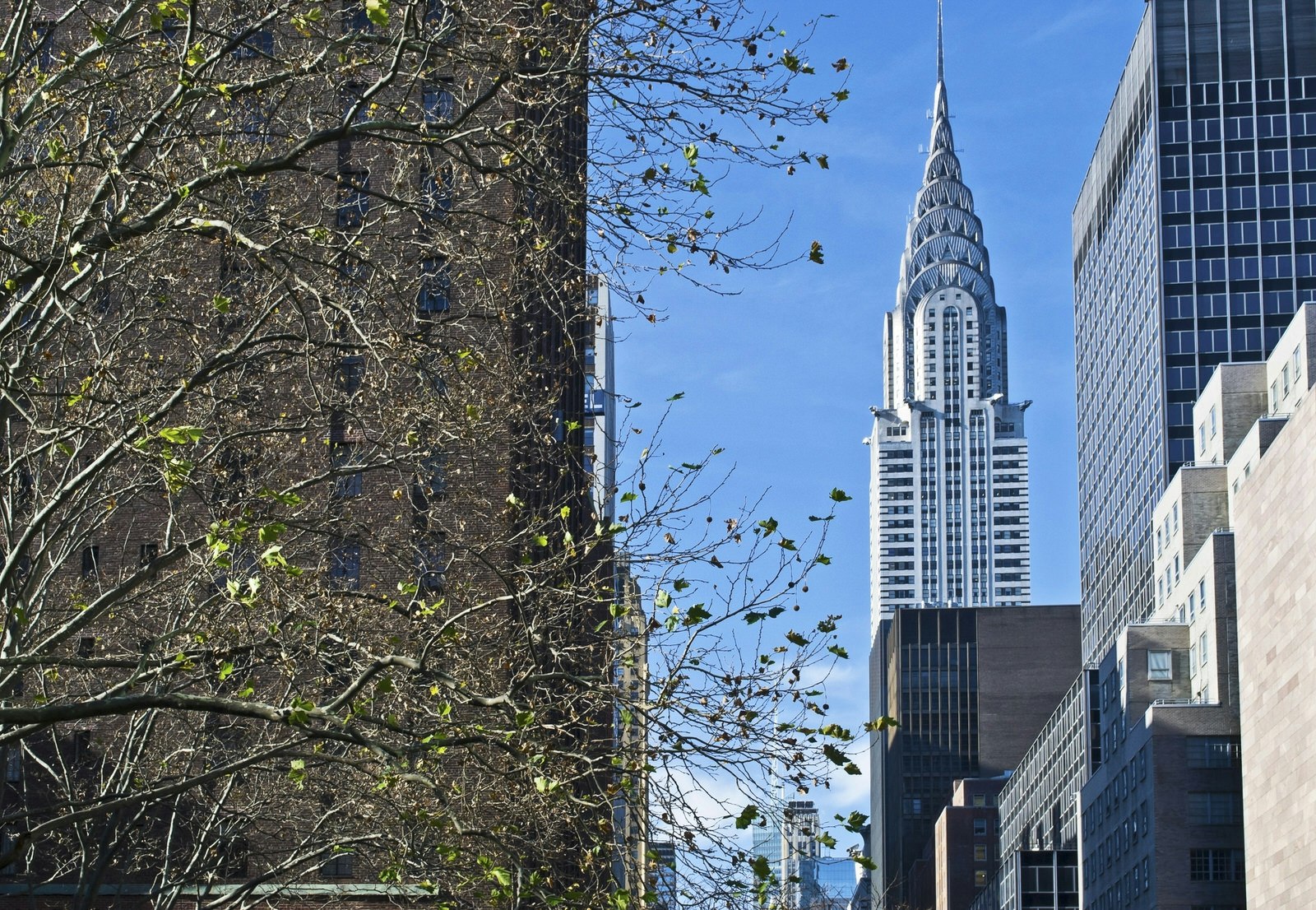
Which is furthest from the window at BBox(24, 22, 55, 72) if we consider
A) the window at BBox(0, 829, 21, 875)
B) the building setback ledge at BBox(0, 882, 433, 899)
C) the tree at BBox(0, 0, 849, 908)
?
the window at BBox(0, 829, 21, 875)

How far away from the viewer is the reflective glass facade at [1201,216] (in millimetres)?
137250

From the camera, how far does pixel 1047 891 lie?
128 metres

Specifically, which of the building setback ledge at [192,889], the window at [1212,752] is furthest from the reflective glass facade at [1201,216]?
the building setback ledge at [192,889]

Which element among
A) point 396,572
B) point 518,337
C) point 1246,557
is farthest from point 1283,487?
point 396,572

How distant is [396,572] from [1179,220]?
11247 centimetres

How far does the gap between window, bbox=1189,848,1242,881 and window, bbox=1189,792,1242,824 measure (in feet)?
4.59

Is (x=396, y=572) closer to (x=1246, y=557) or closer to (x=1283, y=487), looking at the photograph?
(x=1283, y=487)

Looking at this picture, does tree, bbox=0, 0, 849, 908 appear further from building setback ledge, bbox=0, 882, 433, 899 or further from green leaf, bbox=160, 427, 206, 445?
building setback ledge, bbox=0, 882, 433, 899

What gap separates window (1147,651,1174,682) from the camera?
96250mm

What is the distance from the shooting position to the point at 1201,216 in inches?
5512

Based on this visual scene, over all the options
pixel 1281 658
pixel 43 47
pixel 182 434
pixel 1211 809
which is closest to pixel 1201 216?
pixel 1211 809

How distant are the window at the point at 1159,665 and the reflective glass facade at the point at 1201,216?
36357 millimetres

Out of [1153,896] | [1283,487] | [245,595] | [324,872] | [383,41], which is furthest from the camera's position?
[1153,896]

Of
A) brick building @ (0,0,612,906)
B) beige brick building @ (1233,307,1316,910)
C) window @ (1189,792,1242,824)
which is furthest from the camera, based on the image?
window @ (1189,792,1242,824)
